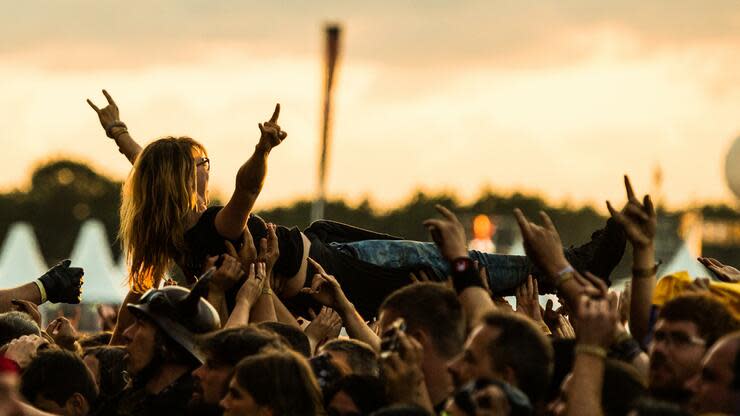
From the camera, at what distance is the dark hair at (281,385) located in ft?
20.6

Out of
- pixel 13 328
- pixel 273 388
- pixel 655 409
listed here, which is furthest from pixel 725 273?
pixel 13 328

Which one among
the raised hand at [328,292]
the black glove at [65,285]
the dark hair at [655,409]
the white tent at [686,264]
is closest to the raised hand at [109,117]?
the black glove at [65,285]

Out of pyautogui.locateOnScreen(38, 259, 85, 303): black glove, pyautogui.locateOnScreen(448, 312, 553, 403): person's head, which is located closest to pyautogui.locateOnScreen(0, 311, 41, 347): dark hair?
pyautogui.locateOnScreen(38, 259, 85, 303): black glove

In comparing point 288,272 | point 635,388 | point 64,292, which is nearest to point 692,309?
point 635,388

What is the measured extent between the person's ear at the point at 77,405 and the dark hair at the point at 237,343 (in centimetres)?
92

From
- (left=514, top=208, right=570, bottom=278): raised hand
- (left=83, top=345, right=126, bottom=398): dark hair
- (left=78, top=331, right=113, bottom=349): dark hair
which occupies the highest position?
(left=514, top=208, right=570, bottom=278): raised hand

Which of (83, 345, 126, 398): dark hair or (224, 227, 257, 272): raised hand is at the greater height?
(224, 227, 257, 272): raised hand

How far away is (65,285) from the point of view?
9.20 m

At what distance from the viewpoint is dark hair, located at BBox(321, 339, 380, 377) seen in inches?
279

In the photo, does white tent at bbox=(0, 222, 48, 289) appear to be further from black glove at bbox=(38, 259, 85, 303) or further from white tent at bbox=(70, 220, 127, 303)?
black glove at bbox=(38, 259, 85, 303)

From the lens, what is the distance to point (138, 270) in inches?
337

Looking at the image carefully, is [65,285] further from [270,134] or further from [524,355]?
[524,355]

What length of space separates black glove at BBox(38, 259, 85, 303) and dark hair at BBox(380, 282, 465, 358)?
2.79 m

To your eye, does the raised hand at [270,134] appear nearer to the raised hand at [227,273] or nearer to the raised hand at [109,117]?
the raised hand at [227,273]
